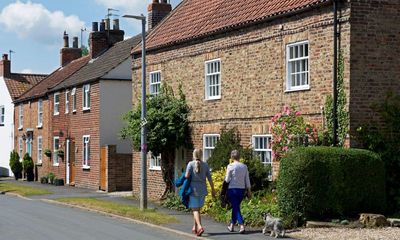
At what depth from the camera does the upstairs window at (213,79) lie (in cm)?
2366

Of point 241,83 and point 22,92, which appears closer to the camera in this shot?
point 241,83

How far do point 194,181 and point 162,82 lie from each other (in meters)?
11.8

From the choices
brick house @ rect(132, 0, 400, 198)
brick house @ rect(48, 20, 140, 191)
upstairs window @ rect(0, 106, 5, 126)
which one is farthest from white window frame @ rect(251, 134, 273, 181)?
upstairs window @ rect(0, 106, 5, 126)

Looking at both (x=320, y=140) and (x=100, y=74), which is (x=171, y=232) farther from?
(x=100, y=74)

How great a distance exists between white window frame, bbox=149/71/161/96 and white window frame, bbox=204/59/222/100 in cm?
364

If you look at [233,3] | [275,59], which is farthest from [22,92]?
[275,59]

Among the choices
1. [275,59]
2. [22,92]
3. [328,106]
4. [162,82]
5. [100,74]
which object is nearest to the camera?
[328,106]

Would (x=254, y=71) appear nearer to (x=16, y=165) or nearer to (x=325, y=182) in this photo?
(x=325, y=182)

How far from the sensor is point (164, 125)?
82.7 feet

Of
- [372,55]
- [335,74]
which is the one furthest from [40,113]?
[372,55]

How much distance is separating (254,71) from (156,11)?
42.2 feet

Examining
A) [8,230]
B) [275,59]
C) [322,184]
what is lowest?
[8,230]

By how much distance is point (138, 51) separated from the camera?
1137 inches

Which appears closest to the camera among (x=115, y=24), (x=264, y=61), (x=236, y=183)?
(x=236, y=183)
